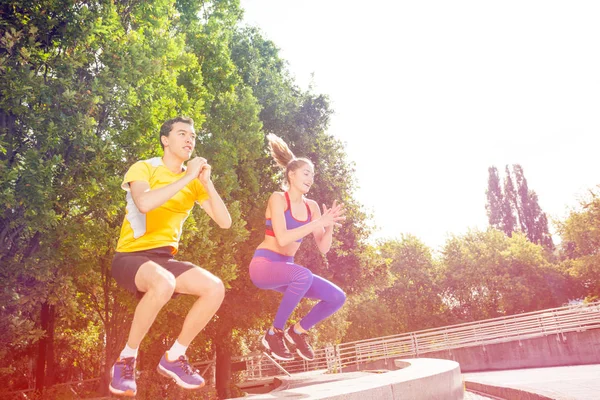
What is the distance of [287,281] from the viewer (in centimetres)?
467

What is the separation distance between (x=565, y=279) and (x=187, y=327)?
5607 centimetres

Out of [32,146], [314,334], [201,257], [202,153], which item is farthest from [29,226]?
[314,334]

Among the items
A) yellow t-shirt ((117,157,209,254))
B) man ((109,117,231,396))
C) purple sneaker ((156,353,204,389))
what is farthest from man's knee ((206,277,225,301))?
purple sneaker ((156,353,204,389))

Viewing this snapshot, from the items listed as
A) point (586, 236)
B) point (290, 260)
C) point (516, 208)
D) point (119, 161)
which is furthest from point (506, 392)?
point (516, 208)

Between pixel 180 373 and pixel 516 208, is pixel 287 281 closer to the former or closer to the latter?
pixel 180 373

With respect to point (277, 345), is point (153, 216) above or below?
above

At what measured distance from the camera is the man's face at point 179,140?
13.2ft

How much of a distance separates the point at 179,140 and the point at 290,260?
5.48ft

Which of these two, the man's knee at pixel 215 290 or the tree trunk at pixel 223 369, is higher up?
the man's knee at pixel 215 290

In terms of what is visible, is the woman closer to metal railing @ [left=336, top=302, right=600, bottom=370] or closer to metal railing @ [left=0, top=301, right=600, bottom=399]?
metal railing @ [left=0, top=301, right=600, bottom=399]

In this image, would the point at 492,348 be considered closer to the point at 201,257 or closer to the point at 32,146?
the point at 201,257

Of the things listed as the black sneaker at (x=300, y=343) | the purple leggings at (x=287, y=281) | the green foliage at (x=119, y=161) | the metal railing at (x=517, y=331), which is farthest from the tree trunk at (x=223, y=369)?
the purple leggings at (x=287, y=281)

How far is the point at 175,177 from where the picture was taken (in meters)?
3.94

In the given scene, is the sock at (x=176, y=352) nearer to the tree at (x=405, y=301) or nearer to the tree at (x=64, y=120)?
the tree at (x=64, y=120)
